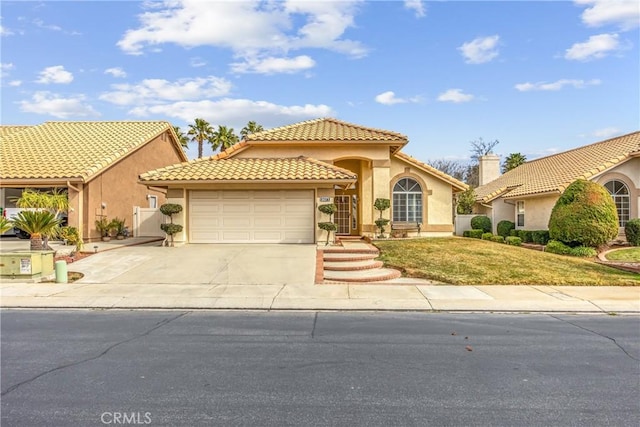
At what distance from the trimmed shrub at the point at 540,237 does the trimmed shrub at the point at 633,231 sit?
3.42 meters

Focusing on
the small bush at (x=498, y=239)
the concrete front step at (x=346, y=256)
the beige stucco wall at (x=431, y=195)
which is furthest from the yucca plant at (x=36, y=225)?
the small bush at (x=498, y=239)

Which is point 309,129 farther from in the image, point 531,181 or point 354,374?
point 354,374

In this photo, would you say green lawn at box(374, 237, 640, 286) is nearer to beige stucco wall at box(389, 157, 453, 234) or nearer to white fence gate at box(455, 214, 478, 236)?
beige stucco wall at box(389, 157, 453, 234)

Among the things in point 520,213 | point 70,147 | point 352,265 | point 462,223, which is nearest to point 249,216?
point 352,265

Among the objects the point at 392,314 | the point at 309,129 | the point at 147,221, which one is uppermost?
the point at 309,129

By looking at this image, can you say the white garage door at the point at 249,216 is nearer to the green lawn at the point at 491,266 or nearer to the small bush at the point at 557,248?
the green lawn at the point at 491,266

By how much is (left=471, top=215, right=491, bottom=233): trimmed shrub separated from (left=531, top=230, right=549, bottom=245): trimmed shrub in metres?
5.74

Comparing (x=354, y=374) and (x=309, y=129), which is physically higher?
(x=309, y=129)

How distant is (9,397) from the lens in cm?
468

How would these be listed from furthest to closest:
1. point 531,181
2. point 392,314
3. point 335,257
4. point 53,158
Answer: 1. point 531,181
2. point 53,158
3. point 335,257
4. point 392,314

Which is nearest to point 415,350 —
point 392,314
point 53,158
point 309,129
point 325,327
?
point 325,327

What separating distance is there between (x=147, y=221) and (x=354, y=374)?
2106 cm

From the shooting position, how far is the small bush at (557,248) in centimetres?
1886

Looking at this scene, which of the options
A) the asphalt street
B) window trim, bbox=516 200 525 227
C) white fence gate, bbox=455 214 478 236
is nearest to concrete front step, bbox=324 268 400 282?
the asphalt street
